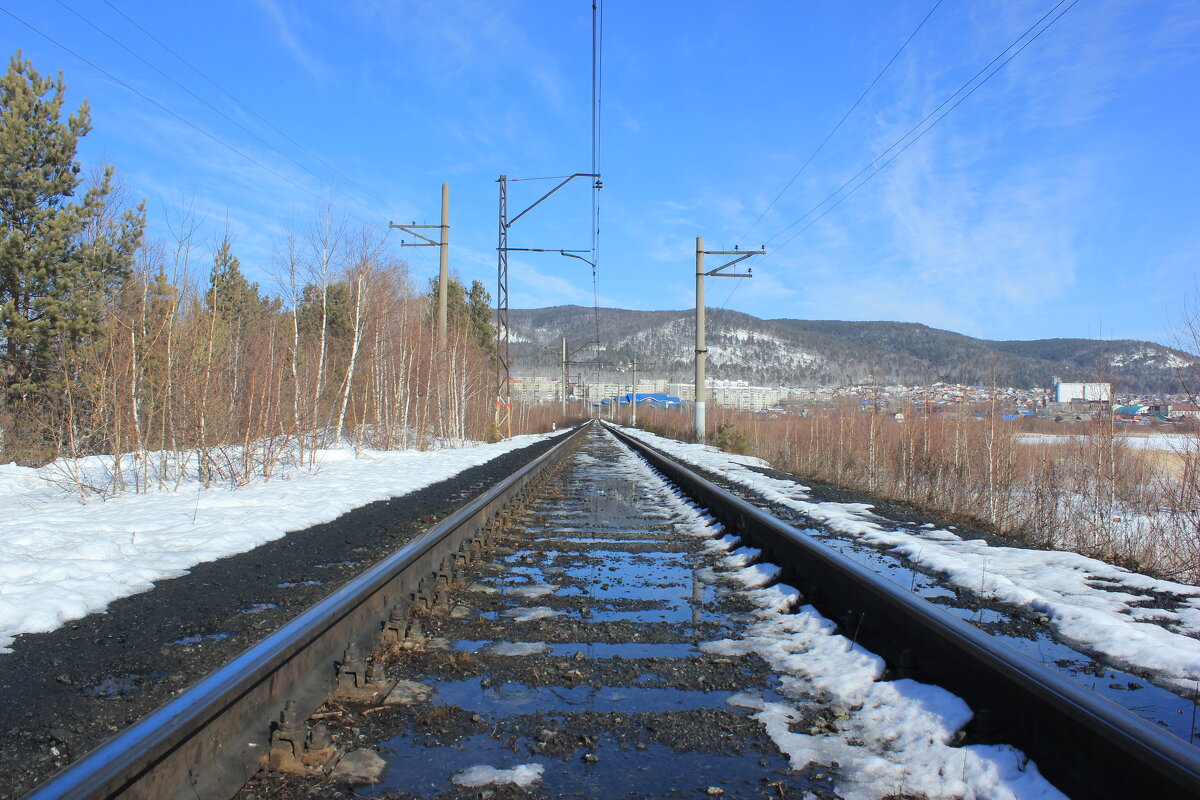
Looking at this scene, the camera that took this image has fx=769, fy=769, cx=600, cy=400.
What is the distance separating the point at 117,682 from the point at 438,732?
1568 millimetres

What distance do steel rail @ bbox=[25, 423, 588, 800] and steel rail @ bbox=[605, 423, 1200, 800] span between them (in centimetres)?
246

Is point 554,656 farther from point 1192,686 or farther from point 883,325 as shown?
point 883,325

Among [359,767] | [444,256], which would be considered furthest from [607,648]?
[444,256]

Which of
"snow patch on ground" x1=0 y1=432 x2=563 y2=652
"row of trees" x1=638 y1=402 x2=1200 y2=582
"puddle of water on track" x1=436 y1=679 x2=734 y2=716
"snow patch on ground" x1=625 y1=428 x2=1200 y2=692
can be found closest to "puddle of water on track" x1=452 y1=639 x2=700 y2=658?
"puddle of water on track" x1=436 y1=679 x2=734 y2=716

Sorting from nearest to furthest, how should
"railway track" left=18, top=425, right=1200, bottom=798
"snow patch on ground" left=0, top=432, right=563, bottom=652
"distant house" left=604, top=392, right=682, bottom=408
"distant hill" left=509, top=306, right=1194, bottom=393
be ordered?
"railway track" left=18, top=425, right=1200, bottom=798 → "snow patch on ground" left=0, top=432, right=563, bottom=652 → "distant hill" left=509, top=306, right=1194, bottom=393 → "distant house" left=604, top=392, right=682, bottom=408

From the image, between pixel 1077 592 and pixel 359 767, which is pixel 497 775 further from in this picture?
pixel 1077 592

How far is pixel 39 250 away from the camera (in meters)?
17.3

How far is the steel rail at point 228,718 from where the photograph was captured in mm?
1870

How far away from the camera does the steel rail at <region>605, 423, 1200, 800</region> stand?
6.76ft

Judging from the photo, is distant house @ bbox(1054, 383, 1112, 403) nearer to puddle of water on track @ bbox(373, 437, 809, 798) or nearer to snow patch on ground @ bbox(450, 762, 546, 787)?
puddle of water on track @ bbox(373, 437, 809, 798)

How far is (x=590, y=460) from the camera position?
864 inches

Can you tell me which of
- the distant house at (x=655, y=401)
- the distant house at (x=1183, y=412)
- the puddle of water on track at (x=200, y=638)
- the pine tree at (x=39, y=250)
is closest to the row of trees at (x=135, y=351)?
the pine tree at (x=39, y=250)

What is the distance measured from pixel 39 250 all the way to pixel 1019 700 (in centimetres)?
2082

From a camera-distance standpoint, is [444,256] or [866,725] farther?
[444,256]
